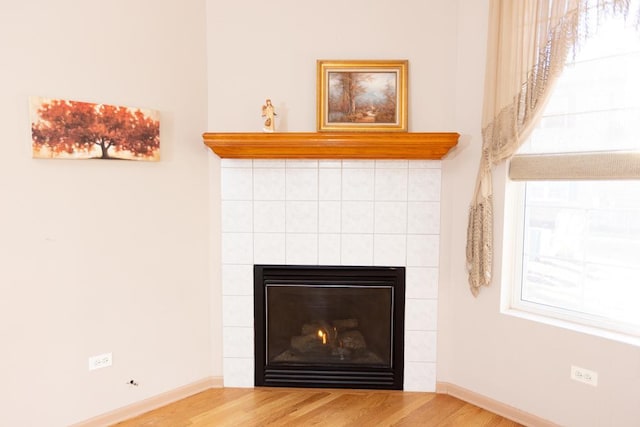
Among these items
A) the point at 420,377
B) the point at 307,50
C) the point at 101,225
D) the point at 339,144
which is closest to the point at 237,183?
the point at 339,144

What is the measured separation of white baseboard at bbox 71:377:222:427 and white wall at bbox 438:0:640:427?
156 cm

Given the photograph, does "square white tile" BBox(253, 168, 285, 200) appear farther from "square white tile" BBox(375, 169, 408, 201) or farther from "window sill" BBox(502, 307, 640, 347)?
"window sill" BBox(502, 307, 640, 347)

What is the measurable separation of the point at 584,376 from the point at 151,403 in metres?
2.42

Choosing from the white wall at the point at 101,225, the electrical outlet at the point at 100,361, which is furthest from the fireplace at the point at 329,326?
the electrical outlet at the point at 100,361

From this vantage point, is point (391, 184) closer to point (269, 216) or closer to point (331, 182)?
point (331, 182)

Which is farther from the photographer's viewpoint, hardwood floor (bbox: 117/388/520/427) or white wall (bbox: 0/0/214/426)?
hardwood floor (bbox: 117/388/520/427)

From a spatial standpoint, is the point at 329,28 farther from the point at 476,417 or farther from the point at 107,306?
the point at 476,417

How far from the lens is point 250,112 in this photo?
106 inches

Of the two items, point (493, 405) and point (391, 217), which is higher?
point (391, 217)

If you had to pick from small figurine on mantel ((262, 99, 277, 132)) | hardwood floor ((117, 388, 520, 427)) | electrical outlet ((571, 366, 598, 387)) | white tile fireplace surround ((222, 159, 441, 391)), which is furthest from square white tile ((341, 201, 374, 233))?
electrical outlet ((571, 366, 598, 387))

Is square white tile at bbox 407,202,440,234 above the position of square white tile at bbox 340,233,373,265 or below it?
above

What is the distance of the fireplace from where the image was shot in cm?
274

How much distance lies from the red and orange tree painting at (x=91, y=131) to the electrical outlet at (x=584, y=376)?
2.58 meters

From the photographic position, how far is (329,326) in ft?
9.33
